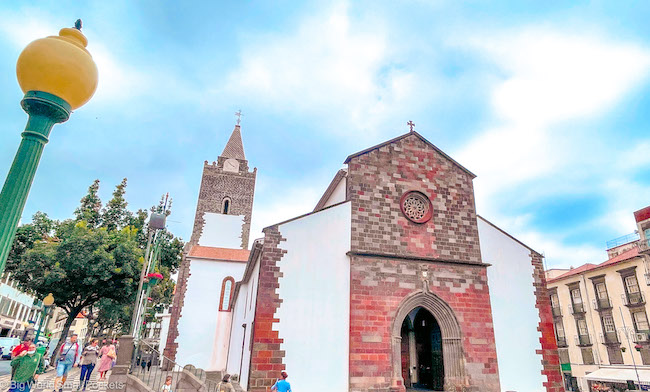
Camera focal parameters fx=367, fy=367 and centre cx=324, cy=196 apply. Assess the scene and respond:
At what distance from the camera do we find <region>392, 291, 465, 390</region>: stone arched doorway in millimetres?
12555

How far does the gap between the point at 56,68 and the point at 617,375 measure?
115 ft

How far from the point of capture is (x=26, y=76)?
3.30 m

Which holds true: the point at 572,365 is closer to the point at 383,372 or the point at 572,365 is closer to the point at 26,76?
the point at 383,372

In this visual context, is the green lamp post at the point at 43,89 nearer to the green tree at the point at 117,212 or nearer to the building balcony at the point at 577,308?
the green tree at the point at 117,212

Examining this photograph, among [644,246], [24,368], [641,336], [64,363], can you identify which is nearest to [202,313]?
[64,363]

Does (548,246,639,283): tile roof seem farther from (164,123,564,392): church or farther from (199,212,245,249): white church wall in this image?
(199,212,245,249): white church wall

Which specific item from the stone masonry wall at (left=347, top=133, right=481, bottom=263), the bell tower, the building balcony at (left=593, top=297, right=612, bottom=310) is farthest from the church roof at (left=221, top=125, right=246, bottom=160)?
the building balcony at (left=593, top=297, right=612, bottom=310)

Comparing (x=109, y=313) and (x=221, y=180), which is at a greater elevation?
(x=221, y=180)

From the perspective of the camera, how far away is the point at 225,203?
32031mm

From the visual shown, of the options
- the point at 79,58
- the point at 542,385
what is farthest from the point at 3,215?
the point at 542,385

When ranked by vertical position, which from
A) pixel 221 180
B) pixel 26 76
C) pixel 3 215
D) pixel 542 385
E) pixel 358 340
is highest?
pixel 221 180

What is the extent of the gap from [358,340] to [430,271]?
379cm

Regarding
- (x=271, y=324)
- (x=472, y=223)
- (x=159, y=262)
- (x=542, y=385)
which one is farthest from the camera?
(x=159, y=262)

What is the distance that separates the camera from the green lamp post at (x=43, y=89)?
10.5ft
